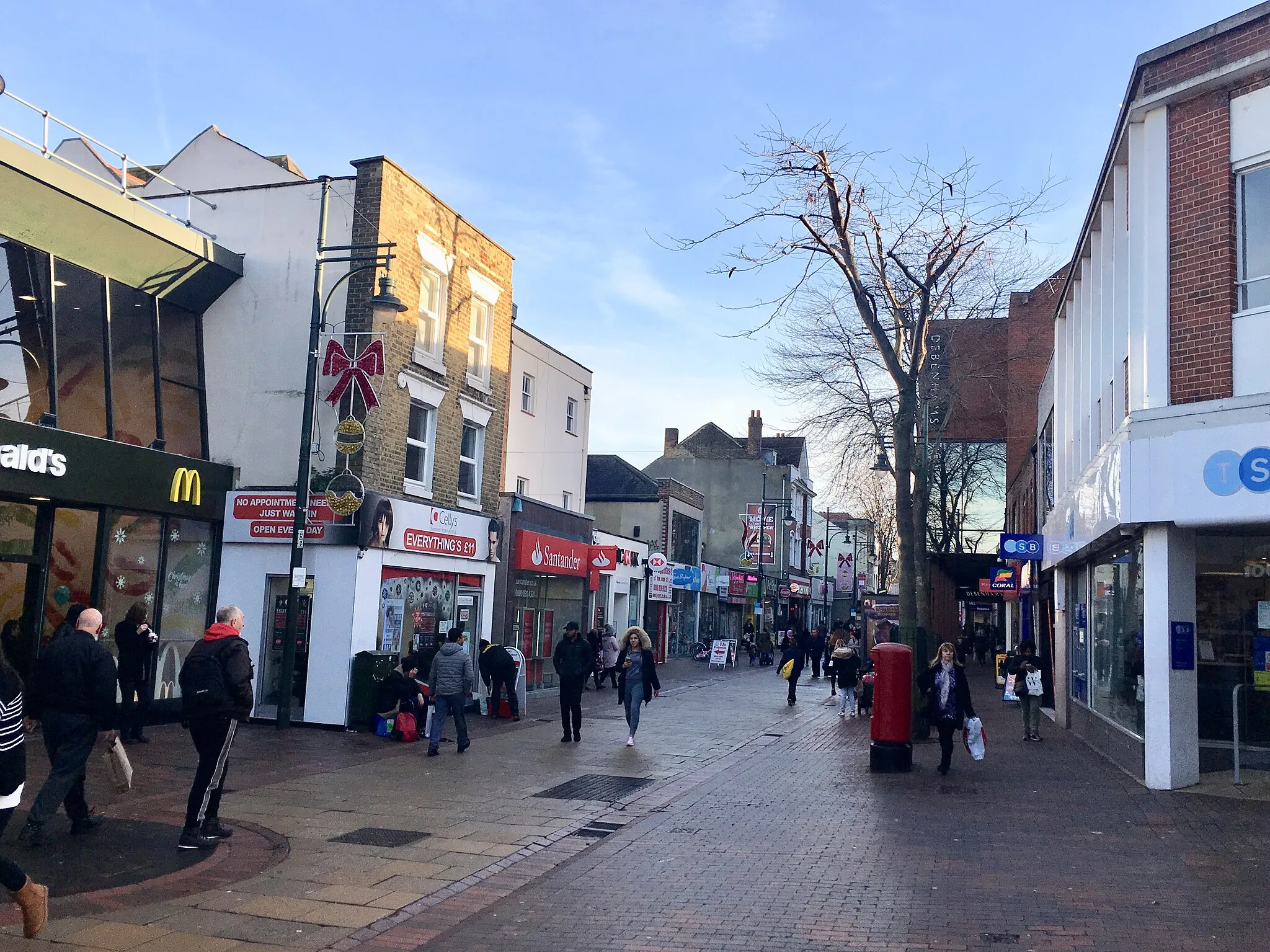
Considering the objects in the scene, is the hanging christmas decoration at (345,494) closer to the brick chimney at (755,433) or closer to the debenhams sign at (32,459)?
the debenhams sign at (32,459)

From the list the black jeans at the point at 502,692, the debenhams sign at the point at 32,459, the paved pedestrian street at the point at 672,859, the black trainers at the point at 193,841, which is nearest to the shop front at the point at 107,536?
the debenhams sign at the point at 32,459

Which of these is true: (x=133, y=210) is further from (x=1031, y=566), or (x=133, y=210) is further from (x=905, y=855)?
(x=1031, y=566)

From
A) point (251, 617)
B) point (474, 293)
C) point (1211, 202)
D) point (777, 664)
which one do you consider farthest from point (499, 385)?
point (777, 664)

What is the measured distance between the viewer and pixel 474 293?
68.7ft

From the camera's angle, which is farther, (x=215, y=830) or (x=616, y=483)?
(x=616, y=483)

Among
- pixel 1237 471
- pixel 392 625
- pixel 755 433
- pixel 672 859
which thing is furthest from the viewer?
pixel 755 433

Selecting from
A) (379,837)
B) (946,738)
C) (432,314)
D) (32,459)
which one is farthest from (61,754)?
(432,314)

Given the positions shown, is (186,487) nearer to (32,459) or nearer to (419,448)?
(32,459)

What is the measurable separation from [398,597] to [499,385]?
5367 millimetres

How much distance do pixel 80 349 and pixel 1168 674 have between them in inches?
568

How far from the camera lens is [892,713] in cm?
1405

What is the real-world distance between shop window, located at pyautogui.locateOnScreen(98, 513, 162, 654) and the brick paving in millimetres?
8466

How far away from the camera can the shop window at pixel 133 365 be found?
16.1 m

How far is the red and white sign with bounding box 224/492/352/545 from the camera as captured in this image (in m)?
17.0
